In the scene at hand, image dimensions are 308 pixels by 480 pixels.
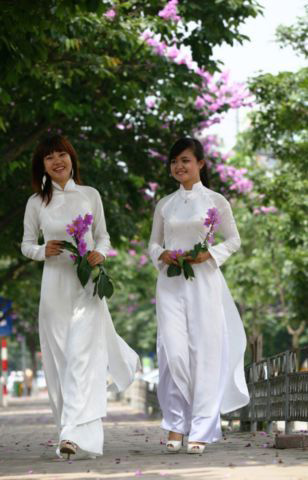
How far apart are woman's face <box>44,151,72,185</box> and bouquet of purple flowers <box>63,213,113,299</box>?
1.11 feet

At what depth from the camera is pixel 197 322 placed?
9.98m

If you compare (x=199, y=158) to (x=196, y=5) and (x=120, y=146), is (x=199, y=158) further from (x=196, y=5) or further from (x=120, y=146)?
(x=120, y=146)

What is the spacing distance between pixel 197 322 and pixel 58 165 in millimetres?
1486

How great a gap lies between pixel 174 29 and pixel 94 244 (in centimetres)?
939

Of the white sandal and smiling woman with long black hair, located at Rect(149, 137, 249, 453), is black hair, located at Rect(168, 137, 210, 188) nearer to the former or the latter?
smiling woman with long black hair, located at Rect(149, 137, 249, 453)

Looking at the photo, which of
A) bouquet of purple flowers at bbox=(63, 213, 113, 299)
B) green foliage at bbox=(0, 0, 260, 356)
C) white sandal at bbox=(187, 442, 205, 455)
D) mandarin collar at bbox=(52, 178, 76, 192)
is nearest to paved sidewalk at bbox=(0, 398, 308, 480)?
white sandal at bbox=(187, 442, 205, 455)

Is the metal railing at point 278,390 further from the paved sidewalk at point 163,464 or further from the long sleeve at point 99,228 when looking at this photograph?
the long sleeve at point 99,228

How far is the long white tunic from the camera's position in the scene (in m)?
9.91

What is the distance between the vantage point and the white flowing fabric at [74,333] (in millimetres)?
9266

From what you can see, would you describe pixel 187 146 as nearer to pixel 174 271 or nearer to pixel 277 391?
pixel 174 271

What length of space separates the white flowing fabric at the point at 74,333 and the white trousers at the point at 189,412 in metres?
0.32

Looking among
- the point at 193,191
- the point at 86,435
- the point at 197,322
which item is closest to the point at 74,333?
the point at 86,435

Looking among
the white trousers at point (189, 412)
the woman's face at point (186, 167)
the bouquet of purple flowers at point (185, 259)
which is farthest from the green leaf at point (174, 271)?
the woman's face at point (186, 167)

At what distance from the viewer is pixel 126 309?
59250mm
